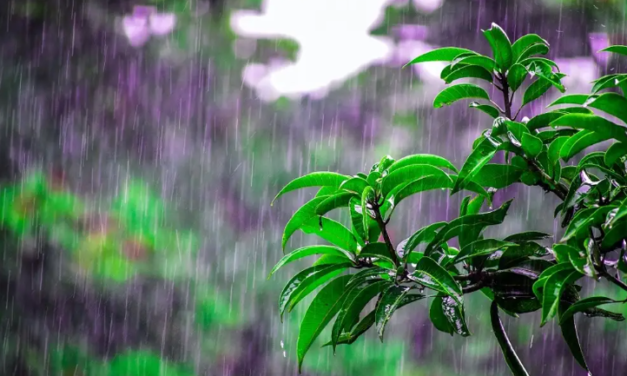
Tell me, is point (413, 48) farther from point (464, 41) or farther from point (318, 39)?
point (318, 39)

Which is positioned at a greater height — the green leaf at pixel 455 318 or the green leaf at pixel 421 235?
the green leaf at pixel 421 235

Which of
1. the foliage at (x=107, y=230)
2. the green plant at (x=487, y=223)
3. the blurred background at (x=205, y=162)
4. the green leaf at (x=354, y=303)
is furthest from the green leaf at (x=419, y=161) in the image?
the foliage at (x=107, y=230)

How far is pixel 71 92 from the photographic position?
9.59 feet

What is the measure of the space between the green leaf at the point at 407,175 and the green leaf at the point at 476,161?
1.0 inches

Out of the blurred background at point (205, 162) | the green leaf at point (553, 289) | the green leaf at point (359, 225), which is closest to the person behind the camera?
the green leaf at point (553, 289)

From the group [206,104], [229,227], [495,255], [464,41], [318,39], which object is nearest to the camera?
[495,255]

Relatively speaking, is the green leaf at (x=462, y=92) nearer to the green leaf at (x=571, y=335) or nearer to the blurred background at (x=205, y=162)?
the green leaf at (x=571, y=335)

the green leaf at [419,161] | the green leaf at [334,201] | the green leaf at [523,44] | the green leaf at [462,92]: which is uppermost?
the green leaf at [523,44]

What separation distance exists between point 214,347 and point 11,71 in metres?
1.55

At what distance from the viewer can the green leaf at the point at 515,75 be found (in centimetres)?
57

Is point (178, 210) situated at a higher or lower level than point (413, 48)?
lower

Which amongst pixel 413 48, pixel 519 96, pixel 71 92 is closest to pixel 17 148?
pixel 71 92

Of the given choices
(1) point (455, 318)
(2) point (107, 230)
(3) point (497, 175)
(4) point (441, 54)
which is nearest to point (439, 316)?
(1) point (455, 318)

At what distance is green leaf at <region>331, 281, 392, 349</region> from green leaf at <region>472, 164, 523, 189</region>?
0.12 m
